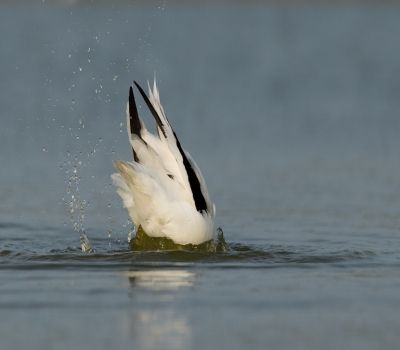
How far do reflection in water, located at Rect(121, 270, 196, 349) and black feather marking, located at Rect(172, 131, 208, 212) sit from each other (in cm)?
90

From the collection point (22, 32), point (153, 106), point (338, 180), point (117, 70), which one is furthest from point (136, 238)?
point (22, 32)

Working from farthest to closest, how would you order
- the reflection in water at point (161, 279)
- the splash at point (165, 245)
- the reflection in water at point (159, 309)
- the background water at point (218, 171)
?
the splash at point (165, 245) → the reflection in water at point (161, 279) → the background water at point (218, 171) → the reflection in water at point (159, 309)

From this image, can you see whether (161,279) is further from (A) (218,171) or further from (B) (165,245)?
(A) (218,171)

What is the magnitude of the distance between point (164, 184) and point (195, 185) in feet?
0.82

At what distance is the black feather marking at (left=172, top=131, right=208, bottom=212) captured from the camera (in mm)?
6227

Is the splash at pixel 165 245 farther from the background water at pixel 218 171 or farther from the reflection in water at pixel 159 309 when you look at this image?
the reflection in water at pixel 159 309

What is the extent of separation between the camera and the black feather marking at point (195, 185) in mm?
6227

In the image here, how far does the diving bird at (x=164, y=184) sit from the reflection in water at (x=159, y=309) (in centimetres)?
79

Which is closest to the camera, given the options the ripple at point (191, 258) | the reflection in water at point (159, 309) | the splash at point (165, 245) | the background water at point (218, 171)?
the reflection in water at point (159, 309)

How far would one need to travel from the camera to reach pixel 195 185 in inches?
250

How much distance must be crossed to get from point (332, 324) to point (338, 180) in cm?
565

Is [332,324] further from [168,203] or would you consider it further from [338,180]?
[338,180]

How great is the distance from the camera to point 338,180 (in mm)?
9750

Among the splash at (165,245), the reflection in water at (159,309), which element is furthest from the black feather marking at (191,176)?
the reflection in water at (159,309)
